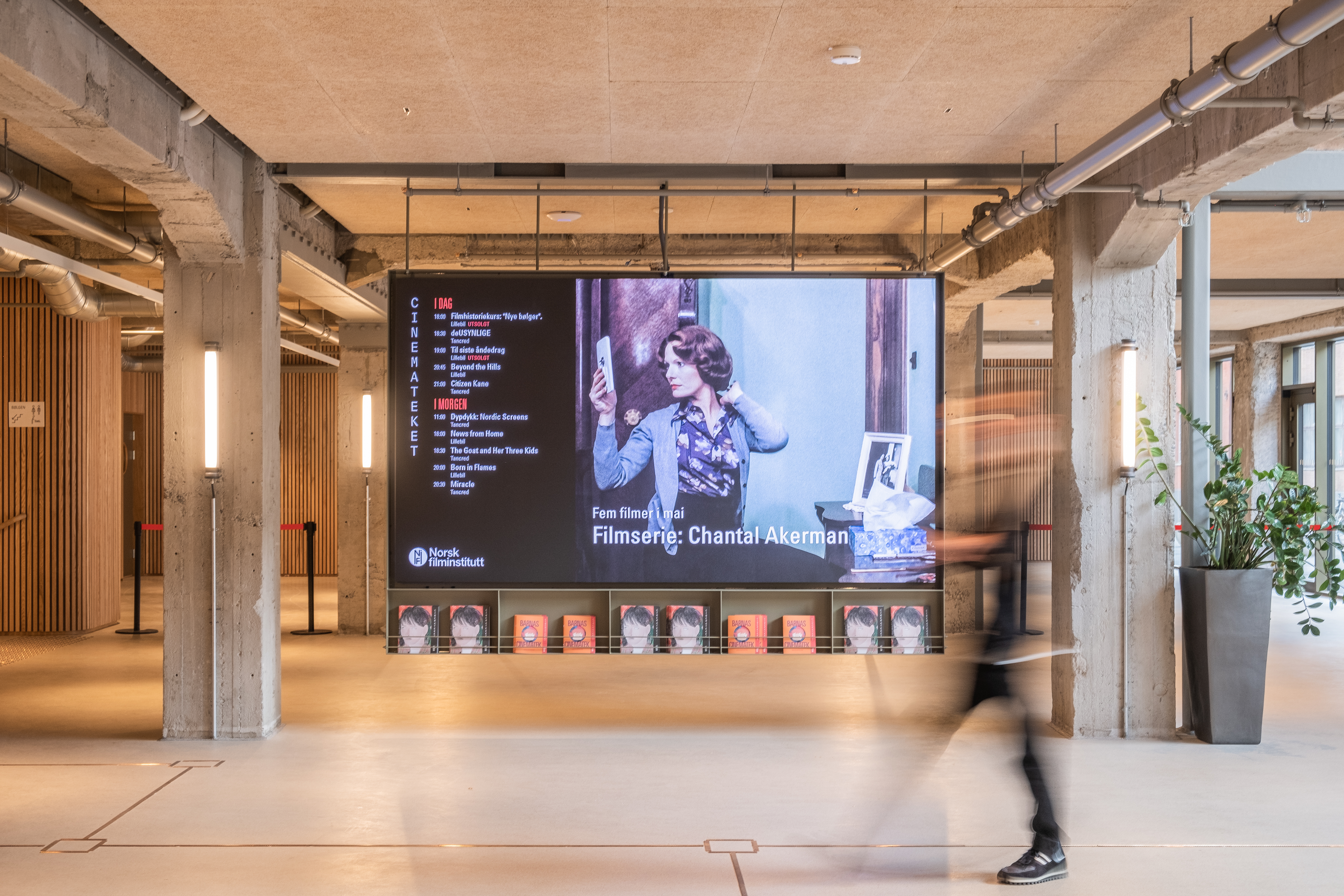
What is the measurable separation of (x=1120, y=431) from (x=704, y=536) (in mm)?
2633

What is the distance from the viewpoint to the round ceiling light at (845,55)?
458 cm

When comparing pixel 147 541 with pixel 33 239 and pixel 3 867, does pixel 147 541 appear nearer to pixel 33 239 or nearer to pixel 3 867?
pixel 33 239

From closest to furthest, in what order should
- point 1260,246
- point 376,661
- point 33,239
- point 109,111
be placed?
point 109,111
point 33,239
point 376,661
point 1260,246

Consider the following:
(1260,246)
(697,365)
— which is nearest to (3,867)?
(697,365)

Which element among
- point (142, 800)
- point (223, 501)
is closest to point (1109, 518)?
point (223, 501)

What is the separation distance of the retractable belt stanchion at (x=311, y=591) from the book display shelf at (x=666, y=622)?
5.66m

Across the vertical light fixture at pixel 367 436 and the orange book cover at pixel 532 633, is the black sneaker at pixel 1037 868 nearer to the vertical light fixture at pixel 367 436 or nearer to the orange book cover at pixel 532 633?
the orange book cover at pixel 532 633

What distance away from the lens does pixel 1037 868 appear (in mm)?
4246

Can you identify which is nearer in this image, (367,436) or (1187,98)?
(1187,98)

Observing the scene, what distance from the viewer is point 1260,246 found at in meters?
10.3

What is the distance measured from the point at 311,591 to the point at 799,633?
7206 mm

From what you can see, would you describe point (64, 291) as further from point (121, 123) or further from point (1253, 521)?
point (1253, 521)

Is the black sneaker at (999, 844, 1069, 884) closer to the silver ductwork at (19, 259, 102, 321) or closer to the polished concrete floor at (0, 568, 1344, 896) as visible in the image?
the polished concrete floor at (0, 568, 1344, 896)

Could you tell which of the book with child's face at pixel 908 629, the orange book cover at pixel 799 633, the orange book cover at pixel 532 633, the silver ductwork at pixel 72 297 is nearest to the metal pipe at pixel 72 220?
the silver ductwork at pixel 72 297
